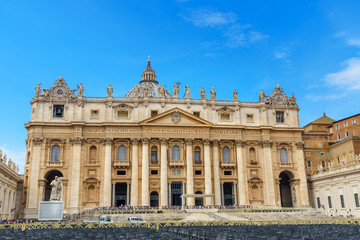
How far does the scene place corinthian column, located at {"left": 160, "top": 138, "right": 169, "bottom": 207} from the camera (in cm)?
6462

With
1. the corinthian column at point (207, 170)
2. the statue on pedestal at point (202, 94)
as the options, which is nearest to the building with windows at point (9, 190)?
the corinthian column at point (207, 170)

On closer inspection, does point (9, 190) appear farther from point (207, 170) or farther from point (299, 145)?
point (299, 145)

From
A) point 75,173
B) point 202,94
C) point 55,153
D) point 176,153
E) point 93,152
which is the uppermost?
point 202,94

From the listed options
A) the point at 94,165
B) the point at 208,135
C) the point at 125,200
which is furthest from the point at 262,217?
the point at 94,165

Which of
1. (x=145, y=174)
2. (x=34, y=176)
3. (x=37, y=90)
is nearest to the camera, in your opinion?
(x=34, y=176)

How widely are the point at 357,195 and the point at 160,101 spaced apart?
3732 centimetres

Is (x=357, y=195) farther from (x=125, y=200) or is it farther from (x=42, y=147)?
(x=42, y=147)

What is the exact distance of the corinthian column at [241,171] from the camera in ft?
221

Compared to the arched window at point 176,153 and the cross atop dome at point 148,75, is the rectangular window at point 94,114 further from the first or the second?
the cross atop dome at point 148,75

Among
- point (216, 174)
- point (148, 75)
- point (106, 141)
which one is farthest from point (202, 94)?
point (148, 75)

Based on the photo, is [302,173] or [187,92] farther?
[187,92]

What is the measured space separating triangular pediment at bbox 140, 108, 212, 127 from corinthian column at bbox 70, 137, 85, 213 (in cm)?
1330

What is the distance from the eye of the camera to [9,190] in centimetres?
5825

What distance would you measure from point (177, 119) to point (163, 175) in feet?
35.1
